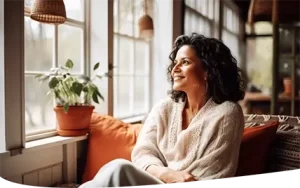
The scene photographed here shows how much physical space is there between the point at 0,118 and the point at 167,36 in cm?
142

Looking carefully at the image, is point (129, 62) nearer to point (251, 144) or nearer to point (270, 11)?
point (270, 11)

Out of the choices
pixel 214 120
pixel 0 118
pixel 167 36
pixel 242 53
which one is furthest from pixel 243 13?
pixel 0 118

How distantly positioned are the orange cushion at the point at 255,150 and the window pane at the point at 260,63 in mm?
907

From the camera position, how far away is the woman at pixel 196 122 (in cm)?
97

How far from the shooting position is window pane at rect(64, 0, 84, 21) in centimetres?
143

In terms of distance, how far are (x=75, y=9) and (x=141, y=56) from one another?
707 mm

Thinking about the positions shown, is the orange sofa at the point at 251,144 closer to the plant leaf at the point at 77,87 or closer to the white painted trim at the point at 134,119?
the plant leaf at the point at 77,87

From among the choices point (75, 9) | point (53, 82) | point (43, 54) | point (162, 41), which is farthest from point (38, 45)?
point (162, 41)

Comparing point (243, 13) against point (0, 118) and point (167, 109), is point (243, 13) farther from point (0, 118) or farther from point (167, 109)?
point (0, 118)

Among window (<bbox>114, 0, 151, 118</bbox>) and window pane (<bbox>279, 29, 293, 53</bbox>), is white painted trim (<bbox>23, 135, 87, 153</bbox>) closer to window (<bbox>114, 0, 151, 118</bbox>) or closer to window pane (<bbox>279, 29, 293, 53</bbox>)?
window (<bbox>114, 0, 151, 118</bbox>)

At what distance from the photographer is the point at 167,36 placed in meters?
2.24

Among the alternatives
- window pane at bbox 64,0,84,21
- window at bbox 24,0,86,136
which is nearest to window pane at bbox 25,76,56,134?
window at bbox 24,0,86,136

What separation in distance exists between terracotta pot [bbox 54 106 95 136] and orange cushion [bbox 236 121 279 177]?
560 millimetres

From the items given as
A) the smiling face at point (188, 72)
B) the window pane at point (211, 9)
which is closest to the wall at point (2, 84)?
the smiling face at point (188, 72)
